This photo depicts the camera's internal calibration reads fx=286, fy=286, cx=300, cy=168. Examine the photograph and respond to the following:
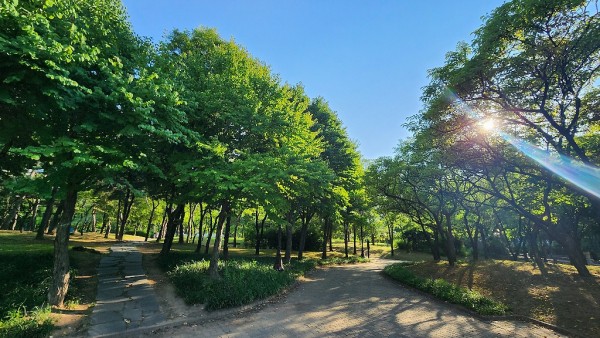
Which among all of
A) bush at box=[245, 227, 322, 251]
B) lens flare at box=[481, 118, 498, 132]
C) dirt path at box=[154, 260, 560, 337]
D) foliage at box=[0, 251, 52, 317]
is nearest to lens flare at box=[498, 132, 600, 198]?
lens flare at box=[481, 118, 498, 132]

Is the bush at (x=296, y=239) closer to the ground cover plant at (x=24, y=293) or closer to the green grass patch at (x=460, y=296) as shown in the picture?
the green grass patch at (x=460, y=296)

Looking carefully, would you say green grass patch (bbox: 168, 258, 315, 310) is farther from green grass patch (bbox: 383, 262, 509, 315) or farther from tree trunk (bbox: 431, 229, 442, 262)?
tree trunk (bbox: 431, 229, 442, 262)

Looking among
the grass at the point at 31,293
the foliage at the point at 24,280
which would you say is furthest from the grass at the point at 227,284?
the foliage at the point at 24,280

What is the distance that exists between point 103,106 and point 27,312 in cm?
615

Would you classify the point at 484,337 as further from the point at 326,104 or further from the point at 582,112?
the point at 326,104

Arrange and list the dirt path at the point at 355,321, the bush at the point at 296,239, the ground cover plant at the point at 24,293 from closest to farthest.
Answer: the ground cover plant at the point at 24,293
the dirt path at the point at 355,321
the bush at the point at 296,239

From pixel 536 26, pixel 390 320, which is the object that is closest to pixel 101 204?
pixel 390 320

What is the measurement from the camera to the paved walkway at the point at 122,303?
8117mm

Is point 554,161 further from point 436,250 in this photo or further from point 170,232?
point 170,232

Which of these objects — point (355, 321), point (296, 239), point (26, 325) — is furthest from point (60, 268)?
point (296, 239)

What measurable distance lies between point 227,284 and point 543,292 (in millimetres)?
12649

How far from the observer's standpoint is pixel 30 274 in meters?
10.4

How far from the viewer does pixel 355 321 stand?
933 cm

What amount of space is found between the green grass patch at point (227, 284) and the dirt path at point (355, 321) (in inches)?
26.4
